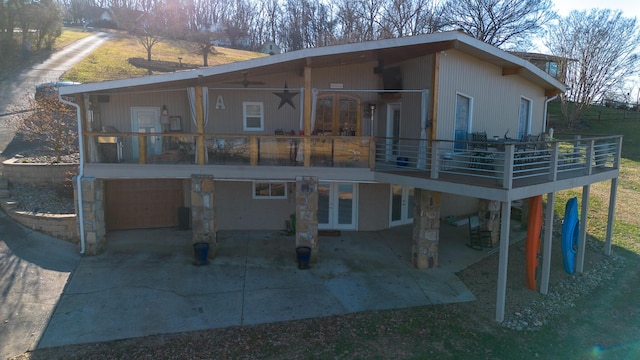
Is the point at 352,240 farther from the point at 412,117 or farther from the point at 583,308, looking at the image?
the point at 583,308

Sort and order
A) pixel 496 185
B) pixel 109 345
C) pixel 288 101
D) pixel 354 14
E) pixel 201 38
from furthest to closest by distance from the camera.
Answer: pixel 201 38 → pixel 354 14 → pixel 288 101 → pixel 496 185 → pixel 109 345

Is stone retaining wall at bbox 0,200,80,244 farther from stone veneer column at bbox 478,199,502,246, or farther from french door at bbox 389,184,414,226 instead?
stone veneer column at bbox 478,199,502,246

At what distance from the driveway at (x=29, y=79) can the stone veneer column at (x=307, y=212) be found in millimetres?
13262

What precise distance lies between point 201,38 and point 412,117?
3706cm

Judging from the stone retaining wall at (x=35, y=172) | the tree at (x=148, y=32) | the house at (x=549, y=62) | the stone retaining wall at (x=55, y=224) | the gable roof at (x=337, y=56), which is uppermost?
the tree at (x=148, y=32)

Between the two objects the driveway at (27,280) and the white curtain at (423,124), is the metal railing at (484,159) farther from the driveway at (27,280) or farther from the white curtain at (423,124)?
the driveway at (27,280)

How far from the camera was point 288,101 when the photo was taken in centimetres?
1241

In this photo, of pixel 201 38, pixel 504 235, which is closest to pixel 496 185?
pixel 504 235

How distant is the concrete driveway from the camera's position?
7.77 m

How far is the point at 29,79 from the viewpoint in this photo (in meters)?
25.5

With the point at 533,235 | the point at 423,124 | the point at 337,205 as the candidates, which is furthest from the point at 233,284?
the point at 533,235

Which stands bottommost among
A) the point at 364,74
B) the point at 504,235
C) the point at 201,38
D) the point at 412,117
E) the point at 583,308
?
the point at 583,308

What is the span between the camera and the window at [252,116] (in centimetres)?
1273

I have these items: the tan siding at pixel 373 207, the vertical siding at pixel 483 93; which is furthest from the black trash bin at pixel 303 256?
the vertical siding at pixel 483 93
